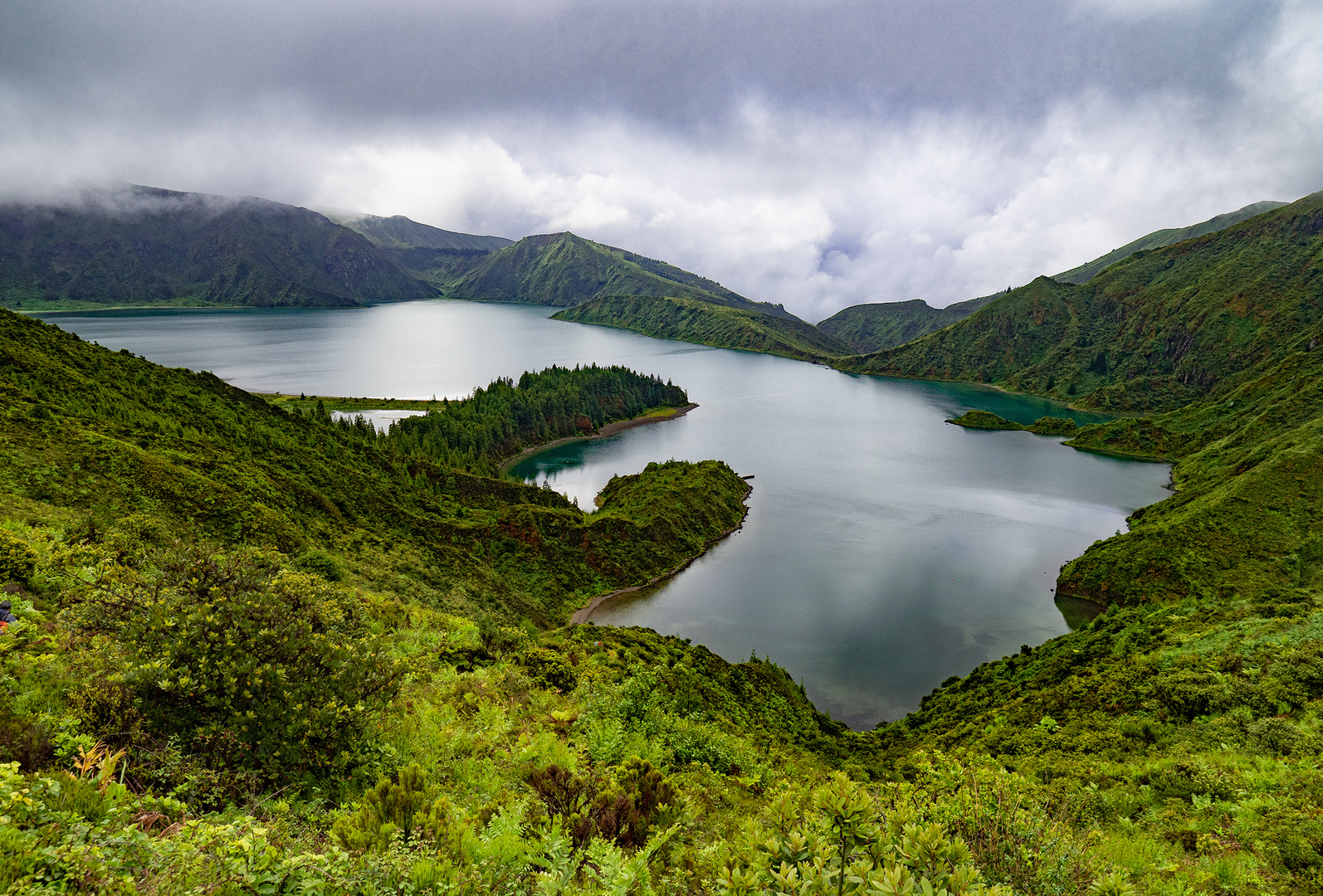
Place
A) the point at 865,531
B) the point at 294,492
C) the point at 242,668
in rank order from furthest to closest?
the point at 865,531, the point at 294,492, the point at 242,668

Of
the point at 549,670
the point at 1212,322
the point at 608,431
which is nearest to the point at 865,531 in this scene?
the point at 549,670

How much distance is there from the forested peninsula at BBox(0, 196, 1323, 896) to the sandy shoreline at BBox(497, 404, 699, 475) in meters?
46.8

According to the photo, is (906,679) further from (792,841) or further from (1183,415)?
(1183,415)

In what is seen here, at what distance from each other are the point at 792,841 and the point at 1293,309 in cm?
22754

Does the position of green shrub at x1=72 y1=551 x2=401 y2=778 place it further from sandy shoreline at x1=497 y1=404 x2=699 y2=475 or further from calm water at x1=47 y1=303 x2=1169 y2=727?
sandy shoreline at x1=497 y1=404 x2=699 y2=475

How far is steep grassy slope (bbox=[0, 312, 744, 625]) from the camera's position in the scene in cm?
2378

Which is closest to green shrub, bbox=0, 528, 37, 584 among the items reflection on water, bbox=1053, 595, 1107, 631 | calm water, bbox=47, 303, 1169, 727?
calm water, bbox=47, 303, 1169, 727

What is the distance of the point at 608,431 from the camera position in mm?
121188

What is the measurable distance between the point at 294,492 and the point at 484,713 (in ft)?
90.8

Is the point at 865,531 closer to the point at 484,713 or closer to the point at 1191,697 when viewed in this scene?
the point at 1191,697

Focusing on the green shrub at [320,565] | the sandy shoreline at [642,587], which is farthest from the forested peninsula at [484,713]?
the sandy shoreline at [642,587]

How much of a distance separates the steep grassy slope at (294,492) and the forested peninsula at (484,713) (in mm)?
242

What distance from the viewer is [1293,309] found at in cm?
15300

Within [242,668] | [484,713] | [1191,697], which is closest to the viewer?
[242,668]
